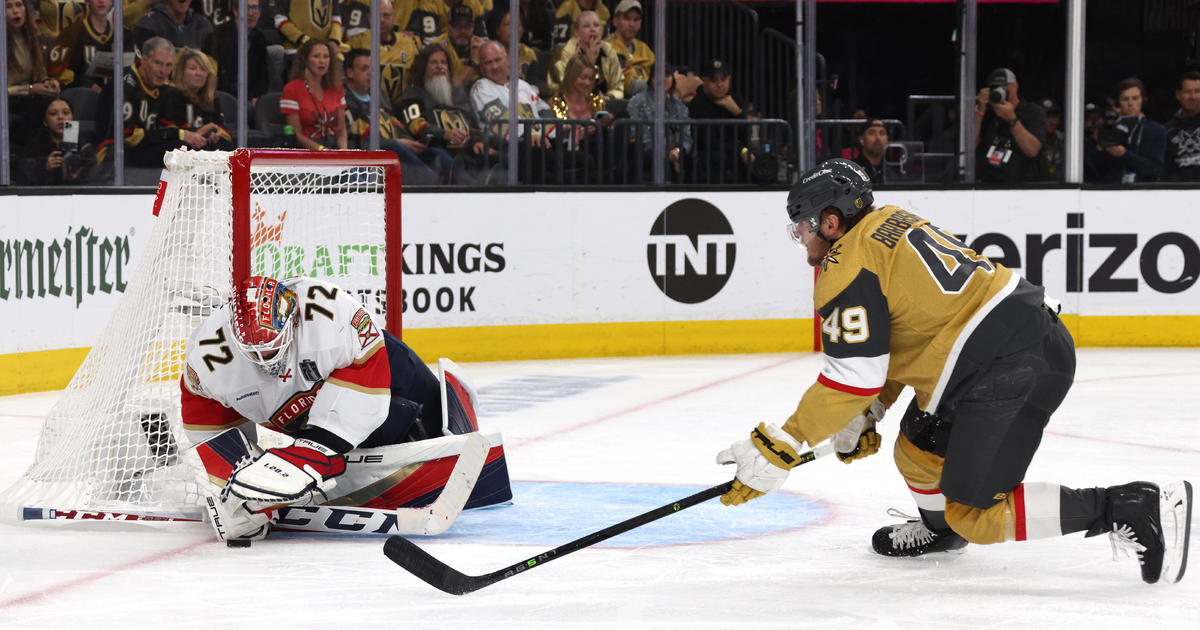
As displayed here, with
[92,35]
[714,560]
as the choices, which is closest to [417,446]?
[714,560]

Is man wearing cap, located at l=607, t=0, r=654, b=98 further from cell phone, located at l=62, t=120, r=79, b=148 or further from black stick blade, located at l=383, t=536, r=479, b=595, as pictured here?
black stick blade, located at l=383, t=536, r=479, b=595

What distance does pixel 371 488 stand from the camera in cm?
367

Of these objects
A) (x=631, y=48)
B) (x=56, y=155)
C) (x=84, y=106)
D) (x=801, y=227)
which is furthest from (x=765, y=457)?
(x=631, y=48)

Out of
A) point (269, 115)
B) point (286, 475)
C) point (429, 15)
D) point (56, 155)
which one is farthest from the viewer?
point (429, 15)

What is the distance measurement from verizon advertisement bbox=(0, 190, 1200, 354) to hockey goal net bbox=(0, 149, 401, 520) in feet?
9.75

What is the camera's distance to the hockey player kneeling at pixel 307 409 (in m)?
3.33

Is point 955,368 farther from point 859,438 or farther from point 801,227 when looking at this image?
point 801,227

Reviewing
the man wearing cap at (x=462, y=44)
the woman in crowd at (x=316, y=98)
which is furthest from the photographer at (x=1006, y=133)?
the woman in crowd at (x=316, y=98)

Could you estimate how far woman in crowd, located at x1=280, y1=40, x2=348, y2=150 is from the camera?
7.35 meters

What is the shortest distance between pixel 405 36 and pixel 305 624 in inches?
208

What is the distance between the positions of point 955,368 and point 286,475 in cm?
147

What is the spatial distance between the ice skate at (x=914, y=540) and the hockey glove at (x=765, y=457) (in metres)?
0.64

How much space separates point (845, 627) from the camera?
2834 millimetres

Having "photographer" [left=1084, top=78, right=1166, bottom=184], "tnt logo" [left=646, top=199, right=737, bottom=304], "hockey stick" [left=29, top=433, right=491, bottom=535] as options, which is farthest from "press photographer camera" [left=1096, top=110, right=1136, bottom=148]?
"hockey stick" [left=29, top=433, right=491, bottom=535]
